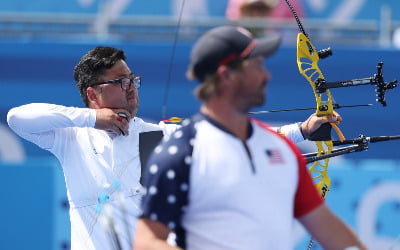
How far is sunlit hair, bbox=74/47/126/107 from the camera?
4.80 meters

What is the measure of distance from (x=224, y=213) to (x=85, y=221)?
169 centimetres

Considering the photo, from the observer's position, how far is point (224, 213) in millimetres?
3004

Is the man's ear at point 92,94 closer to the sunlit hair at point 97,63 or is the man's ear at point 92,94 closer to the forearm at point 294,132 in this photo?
the sunlit hair at point 97,63

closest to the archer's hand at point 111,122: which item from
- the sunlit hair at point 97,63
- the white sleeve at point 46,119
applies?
the white sleeve at point 46,119

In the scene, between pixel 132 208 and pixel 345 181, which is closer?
pixel 132 208

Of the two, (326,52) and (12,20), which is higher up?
(12,20)

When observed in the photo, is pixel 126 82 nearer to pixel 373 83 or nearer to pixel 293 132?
pixel 293 132

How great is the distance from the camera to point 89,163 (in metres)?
4.57

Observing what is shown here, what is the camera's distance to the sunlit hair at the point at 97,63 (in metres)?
4.80

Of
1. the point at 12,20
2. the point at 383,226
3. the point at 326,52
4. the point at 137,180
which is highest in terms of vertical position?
the point at 12,20

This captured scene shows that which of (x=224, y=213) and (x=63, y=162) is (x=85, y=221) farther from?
(x=224, y=213)

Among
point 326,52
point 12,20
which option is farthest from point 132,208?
point 12,20

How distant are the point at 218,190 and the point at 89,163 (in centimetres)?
169

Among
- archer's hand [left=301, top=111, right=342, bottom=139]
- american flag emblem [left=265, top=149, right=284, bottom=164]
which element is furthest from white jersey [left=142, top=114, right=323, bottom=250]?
archer's hand [left=301, top=111, right=342, bottom=139]
